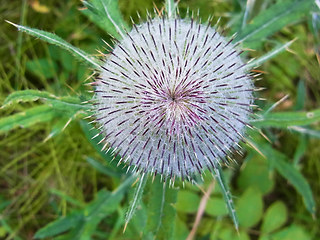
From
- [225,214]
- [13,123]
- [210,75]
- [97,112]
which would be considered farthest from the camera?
[225,214]

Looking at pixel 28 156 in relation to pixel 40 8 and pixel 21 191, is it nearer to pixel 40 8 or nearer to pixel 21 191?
pixel 21 191

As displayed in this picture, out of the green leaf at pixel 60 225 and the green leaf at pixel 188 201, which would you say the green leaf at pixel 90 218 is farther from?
the green leaf at pixel 188 201

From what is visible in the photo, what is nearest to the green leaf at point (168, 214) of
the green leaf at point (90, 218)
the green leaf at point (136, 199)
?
the green leaf at point (136, 199)

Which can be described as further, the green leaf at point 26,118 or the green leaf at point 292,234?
the green leaf at point 292,234

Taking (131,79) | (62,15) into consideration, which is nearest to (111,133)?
(131,79)

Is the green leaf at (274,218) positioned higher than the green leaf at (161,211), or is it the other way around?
the green leaf at (274,218)

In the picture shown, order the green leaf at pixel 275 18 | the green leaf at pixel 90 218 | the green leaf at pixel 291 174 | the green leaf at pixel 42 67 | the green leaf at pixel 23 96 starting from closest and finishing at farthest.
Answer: the green leaf at pixel 23 96 → the green leaf at pixel 275 18 → the green leaf at pixel 90 218 → the green leaf at pixel 291 174 → the green leaf at pixel 42 67

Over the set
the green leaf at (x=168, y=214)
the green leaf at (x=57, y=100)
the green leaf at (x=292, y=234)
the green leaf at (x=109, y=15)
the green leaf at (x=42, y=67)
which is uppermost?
the green leaf at (x=42, y=67)
